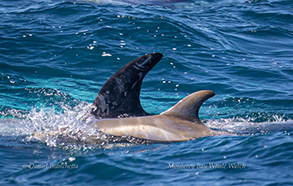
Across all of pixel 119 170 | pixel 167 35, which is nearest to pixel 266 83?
pixel 167 35

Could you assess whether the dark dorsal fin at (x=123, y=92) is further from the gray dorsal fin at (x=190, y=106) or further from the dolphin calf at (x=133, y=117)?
the gray dorsal fin at (x=190, y=106)

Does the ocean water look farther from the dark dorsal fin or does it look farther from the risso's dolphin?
the dark dorsal fin

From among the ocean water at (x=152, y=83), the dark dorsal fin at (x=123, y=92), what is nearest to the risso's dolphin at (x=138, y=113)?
the dark dorsal fin at (x=123, y=92)

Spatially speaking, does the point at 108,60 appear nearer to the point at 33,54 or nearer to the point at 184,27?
the point at 33,54

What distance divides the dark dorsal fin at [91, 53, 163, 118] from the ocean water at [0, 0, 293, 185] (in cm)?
51

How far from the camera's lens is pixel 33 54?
12102 millimetres

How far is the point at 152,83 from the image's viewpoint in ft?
35.6

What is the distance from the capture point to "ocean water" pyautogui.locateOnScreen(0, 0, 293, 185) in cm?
525

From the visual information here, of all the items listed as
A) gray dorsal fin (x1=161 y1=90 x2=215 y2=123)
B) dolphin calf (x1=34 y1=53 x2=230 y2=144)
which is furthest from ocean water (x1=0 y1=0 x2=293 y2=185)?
gray dorsal fin (x1=161 y1=90 x2=215 y2=123)

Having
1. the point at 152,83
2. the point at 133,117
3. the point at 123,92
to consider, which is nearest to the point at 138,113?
the point at 133,117

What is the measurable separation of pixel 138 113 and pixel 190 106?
94 centimetres

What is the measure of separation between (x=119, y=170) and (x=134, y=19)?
10.3 meters

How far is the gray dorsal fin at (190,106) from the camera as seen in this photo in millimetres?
6336

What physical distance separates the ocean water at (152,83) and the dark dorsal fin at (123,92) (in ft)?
1.68
